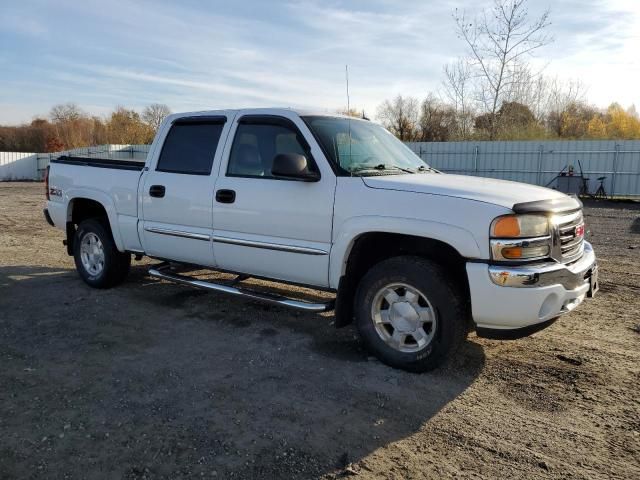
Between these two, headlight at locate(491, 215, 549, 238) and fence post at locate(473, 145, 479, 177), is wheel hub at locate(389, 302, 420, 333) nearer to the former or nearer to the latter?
headlight at locate(491, 215, 549, 238)

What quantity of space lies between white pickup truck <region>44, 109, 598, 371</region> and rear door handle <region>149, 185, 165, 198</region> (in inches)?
0.6

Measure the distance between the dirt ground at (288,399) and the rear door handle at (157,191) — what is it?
124cm

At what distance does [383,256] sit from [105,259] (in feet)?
11.8

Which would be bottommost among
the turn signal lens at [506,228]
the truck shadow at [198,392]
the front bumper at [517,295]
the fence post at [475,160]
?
the truck shadow at [198,392]

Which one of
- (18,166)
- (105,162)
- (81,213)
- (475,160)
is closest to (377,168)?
(105,162)

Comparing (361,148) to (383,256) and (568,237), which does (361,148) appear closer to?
(383,256)

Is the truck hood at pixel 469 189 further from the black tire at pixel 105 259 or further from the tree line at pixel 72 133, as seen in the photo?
the tree line at pixel 72 133

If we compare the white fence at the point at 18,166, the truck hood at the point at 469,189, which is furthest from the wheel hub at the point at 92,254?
the white fence at the point at 18,166

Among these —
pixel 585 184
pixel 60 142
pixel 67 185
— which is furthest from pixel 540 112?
pixel 60 142

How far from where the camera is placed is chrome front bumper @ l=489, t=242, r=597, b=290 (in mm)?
3330

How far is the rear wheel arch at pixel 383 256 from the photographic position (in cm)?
379

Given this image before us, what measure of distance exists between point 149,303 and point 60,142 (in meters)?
59.8

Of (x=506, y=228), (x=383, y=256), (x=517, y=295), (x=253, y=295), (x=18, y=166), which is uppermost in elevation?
(x=18, y=166)

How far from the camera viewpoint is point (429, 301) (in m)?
3.67
